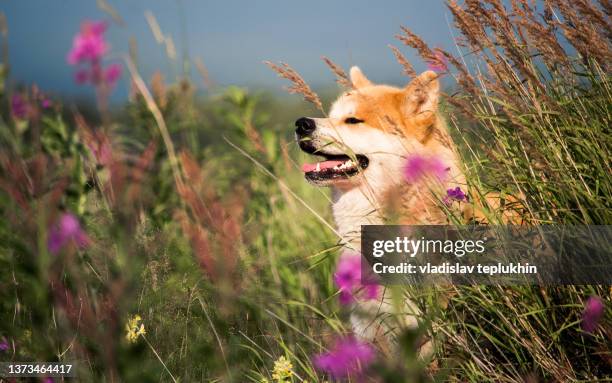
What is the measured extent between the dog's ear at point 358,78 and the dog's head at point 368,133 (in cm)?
35

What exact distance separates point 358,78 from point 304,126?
88 cm

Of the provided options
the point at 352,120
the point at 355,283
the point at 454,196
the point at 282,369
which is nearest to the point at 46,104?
the point at 352,120

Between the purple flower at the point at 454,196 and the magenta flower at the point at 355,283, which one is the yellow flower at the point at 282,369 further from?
the purple flower at the point at 454,196

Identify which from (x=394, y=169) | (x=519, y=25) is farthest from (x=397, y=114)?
(x=519, y=25)

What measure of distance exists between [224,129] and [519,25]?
2.93 meters

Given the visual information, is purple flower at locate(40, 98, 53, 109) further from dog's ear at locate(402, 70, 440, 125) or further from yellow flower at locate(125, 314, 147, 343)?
yellow flower at locate(125, 314, 147, 343)

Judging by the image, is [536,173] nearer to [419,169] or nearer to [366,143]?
[419,169]

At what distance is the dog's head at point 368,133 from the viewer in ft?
10.7

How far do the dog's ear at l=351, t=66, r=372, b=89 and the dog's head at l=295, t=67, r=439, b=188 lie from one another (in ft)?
1.13

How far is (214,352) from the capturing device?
111 centimetres

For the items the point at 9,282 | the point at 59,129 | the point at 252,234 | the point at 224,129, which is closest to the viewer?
the point at 252,234

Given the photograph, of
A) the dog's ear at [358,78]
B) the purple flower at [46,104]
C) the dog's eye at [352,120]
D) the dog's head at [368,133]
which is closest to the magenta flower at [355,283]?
the dog's head at [368,133]

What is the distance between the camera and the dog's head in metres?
3.26

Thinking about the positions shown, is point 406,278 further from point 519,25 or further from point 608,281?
point 519,25
